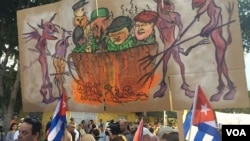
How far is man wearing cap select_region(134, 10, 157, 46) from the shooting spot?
17.9 ft

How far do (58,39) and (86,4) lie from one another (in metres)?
0.66

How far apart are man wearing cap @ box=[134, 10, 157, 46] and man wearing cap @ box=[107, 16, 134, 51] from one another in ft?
0.33

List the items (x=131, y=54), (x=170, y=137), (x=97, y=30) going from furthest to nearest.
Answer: (x=97, y=30), (x=131, y=54), (x=170, y=137)

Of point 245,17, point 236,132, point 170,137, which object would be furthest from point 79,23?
point 245,17

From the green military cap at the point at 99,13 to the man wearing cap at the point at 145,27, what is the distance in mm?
470

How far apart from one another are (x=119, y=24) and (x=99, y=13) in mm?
372

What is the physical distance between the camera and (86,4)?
6152 mm

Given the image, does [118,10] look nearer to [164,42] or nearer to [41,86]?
[164,42]

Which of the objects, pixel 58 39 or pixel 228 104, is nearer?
pixel 228 104

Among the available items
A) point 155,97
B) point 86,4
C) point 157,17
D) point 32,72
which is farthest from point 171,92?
point 32,72

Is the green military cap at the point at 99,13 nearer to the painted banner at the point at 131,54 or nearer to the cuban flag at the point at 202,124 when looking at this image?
the painted banner at the point at 131,54

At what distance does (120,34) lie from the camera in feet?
19.0

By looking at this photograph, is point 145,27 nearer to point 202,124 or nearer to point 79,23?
point 79,23

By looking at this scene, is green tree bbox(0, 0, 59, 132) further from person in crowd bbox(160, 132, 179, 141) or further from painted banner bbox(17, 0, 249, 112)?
person in crowd bbox(160, 132, 179, 141)
